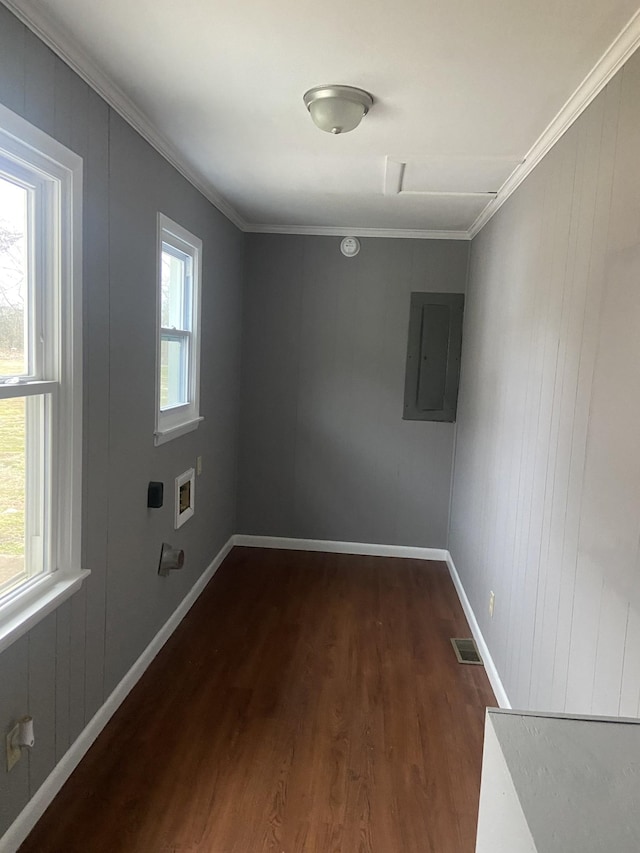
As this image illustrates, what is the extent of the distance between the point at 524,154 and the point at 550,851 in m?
2.54

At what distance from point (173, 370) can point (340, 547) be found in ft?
6.72

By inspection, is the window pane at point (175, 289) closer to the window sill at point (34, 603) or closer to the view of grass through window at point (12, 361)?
the view of grass through window at point (12, 361)

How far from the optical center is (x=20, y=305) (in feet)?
5.82

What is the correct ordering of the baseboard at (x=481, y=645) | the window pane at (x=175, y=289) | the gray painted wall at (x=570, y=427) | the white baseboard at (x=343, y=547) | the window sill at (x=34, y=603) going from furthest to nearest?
1. the white baseboard at (x=343, y=547)
2. the window pane at (x=175, y=289)
3. the baseboard at (x=481, y=645)
4. the window sill at (x=34, y=603)
5. the gray painted wall at (x=570, y=427)

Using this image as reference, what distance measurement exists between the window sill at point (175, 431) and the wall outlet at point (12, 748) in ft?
4.36

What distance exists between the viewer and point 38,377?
184 cm

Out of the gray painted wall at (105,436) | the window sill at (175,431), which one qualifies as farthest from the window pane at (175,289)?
the window sill at (175,431)

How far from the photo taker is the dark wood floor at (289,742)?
1.88 meters

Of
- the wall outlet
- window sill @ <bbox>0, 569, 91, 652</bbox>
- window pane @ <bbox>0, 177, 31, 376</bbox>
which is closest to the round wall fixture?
window pane @ <bbox>0, 177, 31, 376</bbox>

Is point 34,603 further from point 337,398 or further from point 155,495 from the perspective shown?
point 337,398

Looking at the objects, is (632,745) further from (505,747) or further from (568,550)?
(568,550)

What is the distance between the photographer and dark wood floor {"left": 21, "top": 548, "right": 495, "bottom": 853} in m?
1.88

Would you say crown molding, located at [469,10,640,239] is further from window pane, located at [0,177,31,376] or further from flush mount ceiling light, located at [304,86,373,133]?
window pane, located at [0,177,31,376]

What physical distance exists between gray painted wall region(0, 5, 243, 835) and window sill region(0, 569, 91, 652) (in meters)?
0.06
